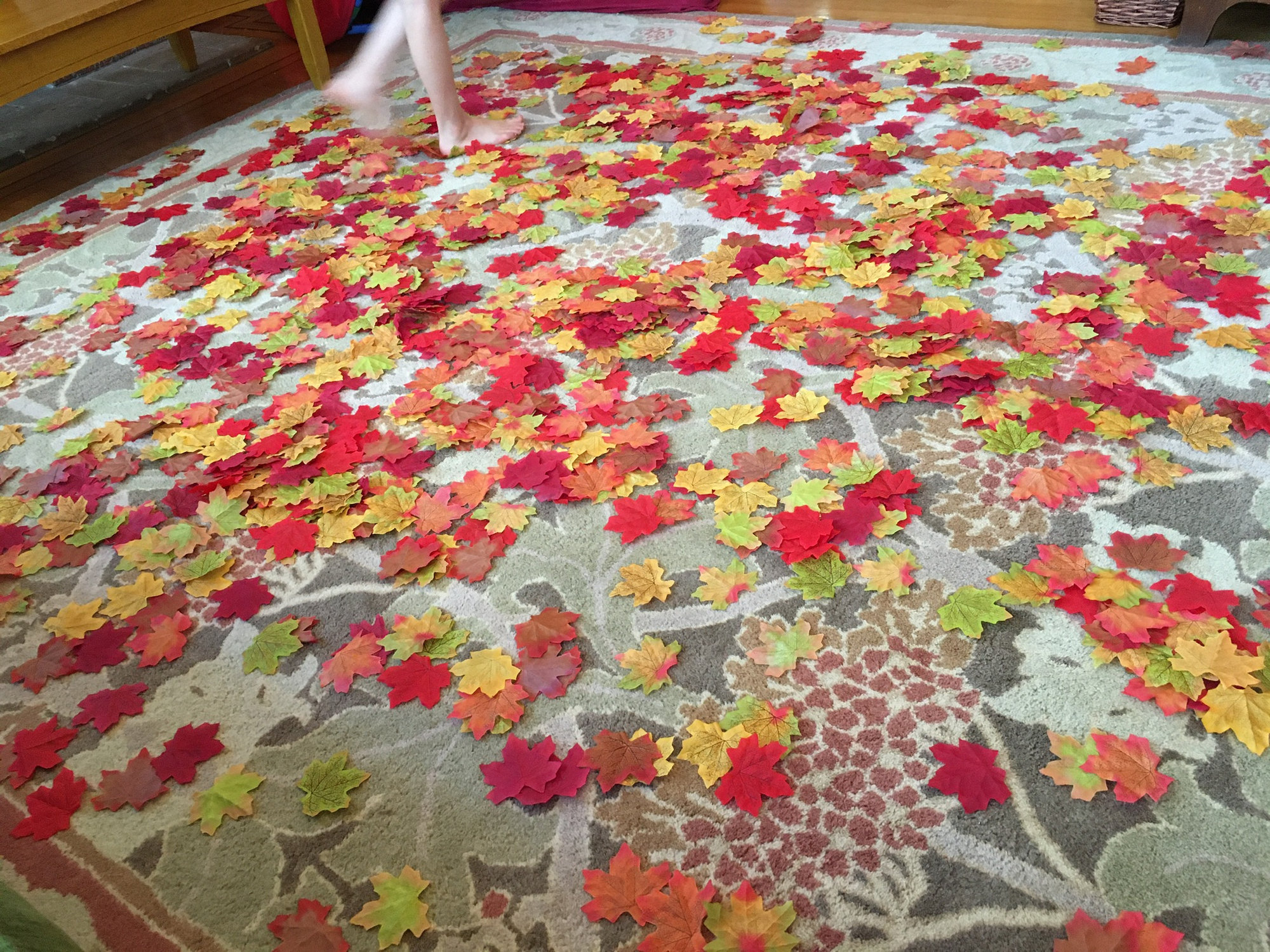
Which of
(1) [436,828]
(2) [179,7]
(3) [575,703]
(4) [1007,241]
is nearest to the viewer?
(1) [436,828]

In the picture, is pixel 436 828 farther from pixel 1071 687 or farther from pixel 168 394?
pixel 168 394

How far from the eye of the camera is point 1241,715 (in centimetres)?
104

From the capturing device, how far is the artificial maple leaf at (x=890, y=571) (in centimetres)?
125

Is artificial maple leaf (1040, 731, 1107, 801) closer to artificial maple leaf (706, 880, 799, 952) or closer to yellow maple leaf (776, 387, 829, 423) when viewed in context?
artificial maple leaf (706, 880, 799, 952)

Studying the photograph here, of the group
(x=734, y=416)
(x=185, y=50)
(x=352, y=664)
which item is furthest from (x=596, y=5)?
(x=352, y=664)

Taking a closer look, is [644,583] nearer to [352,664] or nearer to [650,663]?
[650,663]

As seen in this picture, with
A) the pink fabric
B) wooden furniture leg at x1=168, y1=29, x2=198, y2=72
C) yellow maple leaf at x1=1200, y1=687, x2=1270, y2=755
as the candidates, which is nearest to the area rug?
yellow maple leaf at x1=1200, y1=687, x2=1270, y2=755

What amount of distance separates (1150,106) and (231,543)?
2432 mm

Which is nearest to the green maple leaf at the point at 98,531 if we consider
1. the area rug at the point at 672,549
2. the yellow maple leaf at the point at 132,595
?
the area rug at the point at 672,549

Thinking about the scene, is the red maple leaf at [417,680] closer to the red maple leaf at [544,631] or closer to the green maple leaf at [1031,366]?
the red maple leaf at [544,631]

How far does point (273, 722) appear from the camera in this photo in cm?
119

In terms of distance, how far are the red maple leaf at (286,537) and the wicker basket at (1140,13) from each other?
2810 millimetres

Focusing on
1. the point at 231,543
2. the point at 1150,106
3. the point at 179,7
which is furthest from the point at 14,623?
the point at 1150,106

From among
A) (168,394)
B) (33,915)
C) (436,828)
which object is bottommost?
(436,828)
